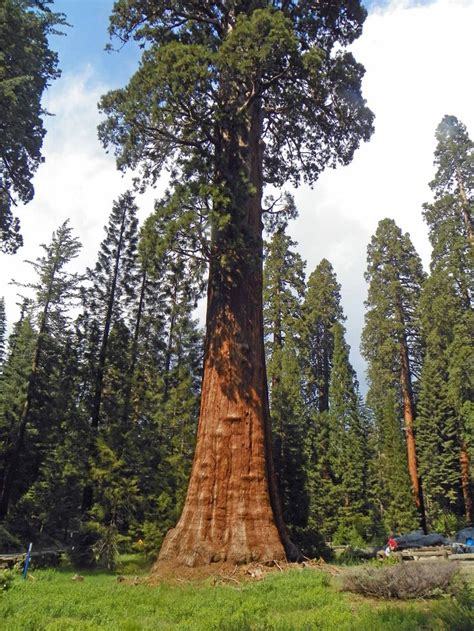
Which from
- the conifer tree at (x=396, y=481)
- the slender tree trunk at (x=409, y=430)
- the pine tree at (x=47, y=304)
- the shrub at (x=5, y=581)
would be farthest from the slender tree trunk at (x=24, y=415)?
the slender tree trunk at (x=409, y=430)

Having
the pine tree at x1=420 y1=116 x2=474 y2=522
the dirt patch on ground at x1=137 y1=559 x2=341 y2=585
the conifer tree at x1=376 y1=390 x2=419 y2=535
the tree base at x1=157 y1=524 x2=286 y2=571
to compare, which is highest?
the pine tree at x1=420 y1=116 x2=474 y2=522

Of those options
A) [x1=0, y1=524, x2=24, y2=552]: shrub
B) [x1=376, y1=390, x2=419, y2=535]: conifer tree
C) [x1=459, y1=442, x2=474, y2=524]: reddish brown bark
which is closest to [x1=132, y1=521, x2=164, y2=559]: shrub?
[x1=0, y1=524, x2=24, y2=552]: shrub

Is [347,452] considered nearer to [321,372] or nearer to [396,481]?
[396,481]

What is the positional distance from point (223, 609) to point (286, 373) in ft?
68.5

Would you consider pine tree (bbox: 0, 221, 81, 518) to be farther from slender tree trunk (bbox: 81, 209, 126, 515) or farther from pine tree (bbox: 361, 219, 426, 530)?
pine tree (bbox: 361, 219, 426, 530)

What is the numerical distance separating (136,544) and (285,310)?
16.2m

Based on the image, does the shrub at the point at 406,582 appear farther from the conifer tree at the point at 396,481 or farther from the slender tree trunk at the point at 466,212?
the conifer tree at the point at 396,481

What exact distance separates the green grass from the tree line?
8.07 m

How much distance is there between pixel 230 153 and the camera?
12000mm

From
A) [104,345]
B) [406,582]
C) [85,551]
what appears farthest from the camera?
[104,345]

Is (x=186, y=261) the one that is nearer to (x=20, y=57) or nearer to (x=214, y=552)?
(x=214, y=552)

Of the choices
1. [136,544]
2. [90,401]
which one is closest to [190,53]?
[136,544]

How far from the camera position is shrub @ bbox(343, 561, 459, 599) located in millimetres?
6660

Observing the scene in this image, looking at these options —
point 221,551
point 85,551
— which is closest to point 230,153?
point 221,551
